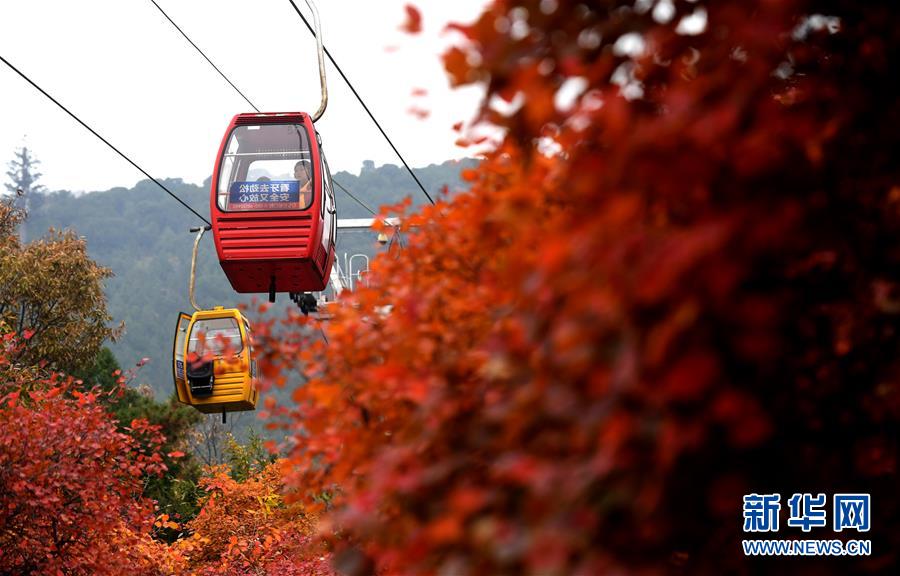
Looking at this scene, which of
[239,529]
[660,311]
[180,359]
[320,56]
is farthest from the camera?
[239,529]

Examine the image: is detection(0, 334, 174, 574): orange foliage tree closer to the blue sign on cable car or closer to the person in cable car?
the blue sign on cable car

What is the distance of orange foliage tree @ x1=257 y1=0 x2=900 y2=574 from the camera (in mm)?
1810

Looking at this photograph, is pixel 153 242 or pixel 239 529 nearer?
pixel 239 529

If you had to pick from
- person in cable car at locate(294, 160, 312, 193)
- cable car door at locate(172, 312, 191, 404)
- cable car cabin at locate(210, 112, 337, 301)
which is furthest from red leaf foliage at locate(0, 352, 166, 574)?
cable car door at locate(172, 312, 191, 404)

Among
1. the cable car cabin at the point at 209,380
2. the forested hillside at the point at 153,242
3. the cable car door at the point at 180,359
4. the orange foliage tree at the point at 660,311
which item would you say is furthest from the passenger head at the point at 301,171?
the forested hillside at the point at 153,242

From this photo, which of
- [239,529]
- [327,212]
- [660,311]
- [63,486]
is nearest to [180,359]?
[239,529]

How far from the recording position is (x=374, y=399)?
345 centimetres

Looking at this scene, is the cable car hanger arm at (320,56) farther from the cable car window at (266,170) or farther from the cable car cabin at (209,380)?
the cable car cabin at (209,380)

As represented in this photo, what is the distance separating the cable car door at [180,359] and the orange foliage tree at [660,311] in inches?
709

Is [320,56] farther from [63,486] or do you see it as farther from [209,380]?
[209,380]

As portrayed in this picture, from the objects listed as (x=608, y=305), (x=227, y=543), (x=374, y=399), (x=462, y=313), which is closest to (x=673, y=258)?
(x=608, y=305)

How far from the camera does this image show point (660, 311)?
1.84 m

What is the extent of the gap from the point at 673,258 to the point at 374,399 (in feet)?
6.25

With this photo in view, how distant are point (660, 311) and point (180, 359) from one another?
65.9 ft
